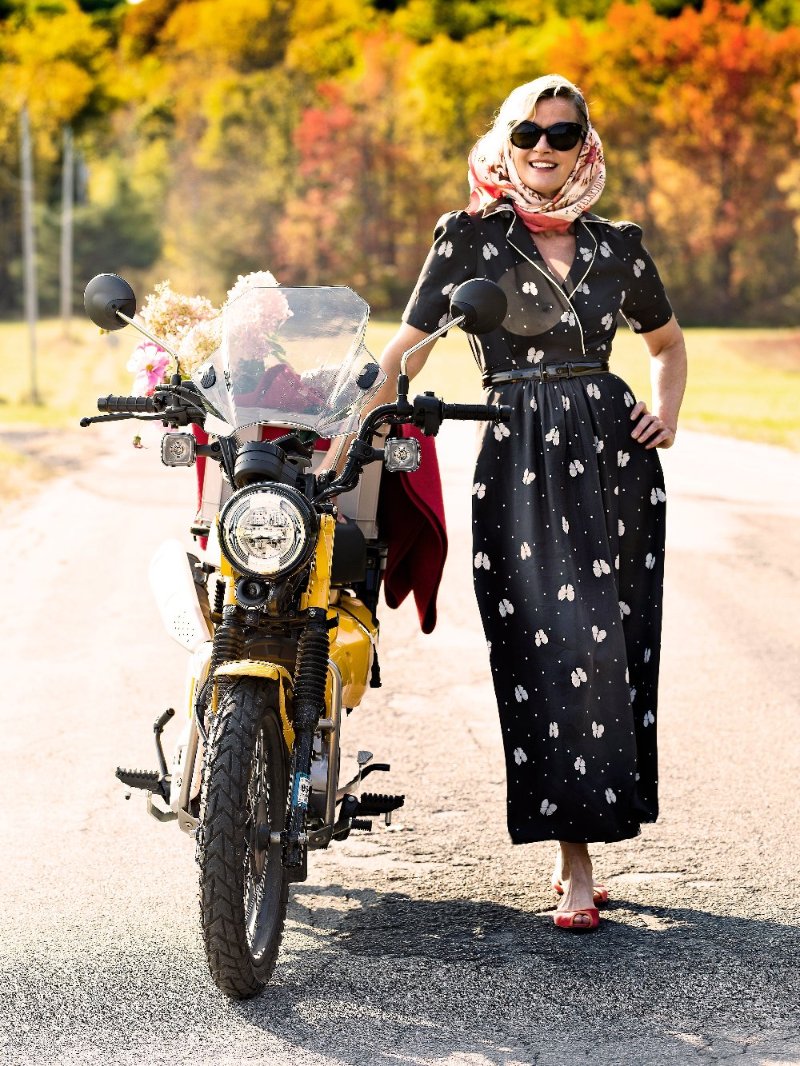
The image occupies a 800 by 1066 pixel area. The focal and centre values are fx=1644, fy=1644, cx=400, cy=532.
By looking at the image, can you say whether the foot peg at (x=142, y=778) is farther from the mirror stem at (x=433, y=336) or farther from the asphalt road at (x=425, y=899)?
the mirror stem at (x=433, y=336)

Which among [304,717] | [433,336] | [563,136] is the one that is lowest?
[304,717]

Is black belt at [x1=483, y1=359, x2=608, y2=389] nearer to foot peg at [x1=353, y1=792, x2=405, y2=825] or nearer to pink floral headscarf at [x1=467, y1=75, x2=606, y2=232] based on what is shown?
pink floral headscarf at [x1=467, y1=75, x2=606, y2=232]

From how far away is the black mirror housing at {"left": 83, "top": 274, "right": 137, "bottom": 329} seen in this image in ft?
12.7

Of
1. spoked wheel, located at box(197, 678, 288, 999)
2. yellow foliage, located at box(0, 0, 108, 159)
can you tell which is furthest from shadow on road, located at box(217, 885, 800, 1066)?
yellow foliage, located at box(0, 0, 108, 159)

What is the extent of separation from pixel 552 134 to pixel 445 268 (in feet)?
1.42

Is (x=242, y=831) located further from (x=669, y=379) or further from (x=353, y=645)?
(x=669, y=379)

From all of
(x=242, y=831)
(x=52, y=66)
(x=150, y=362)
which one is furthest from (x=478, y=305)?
(x=52, y=66)

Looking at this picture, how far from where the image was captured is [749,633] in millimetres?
7883

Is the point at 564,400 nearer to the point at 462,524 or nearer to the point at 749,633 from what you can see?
the point at 749,633

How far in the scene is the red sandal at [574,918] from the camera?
406cm

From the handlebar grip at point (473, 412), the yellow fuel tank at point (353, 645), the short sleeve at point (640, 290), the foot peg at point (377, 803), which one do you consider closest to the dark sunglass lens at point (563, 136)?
the short sleeve at point (640, 290)

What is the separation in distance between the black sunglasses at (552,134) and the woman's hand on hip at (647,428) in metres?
0.69

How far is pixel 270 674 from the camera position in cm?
351

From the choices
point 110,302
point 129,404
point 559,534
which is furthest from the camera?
point 559,534
